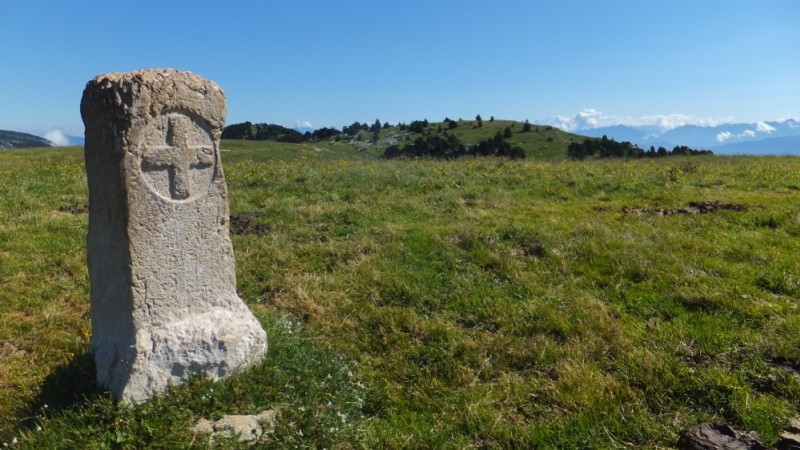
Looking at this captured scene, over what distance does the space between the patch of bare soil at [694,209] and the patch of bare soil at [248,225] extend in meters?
7.41

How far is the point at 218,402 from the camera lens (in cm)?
409

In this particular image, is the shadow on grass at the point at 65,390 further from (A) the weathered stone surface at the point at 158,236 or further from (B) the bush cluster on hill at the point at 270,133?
(B) the bush cluster on hill at the point at 270,133

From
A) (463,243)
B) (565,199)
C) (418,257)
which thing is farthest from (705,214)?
(418,257)

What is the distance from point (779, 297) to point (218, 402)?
6.31m

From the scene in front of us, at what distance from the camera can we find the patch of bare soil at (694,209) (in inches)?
426

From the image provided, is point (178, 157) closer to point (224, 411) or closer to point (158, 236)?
point (158, 236)

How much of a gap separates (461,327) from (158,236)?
11.0 feet

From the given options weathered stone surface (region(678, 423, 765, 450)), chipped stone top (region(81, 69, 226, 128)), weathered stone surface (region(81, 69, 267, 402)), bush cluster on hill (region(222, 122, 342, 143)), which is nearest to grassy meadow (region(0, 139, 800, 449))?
weathered stone surface (region(678, 423, 765, 450))

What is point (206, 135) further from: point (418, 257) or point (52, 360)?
point (418, 257)

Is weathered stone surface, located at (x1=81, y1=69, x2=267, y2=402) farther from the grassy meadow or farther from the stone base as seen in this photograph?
the grassy meadow

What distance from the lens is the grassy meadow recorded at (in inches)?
160

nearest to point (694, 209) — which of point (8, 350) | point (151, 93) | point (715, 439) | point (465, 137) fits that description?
point (715, 439)

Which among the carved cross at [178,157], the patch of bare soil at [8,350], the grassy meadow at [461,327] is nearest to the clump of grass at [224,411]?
the grassy meadow at [461,327]

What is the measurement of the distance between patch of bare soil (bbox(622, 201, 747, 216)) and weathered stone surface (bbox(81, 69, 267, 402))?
900 cm
